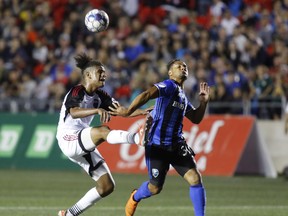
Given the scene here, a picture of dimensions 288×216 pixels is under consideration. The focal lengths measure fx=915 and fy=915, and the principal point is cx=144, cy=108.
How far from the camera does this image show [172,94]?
10945 mm

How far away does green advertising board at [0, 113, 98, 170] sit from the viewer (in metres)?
23.0

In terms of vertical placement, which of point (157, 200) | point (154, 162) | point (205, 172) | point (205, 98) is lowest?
point (205, 172)

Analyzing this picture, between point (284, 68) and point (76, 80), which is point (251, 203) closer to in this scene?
point (284, 68)

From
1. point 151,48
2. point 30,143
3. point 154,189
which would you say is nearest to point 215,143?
point 151,48

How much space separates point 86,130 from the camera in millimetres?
11180

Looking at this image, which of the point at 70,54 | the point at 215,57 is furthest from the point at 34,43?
the point at 215,57

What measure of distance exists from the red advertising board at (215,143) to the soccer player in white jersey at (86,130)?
988 cm

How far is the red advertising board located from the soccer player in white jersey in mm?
9879

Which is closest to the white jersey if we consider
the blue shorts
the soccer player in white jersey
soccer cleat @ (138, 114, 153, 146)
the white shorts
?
the soccer player in white jersey

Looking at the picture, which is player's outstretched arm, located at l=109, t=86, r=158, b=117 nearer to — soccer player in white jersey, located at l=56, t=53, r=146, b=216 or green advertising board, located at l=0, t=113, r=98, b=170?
soccer player in white jersey, located at l=56, t=53, r=146, b=216

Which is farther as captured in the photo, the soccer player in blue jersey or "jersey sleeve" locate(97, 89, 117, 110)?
"jersey sleeve" locate(97, 89, 117, 110)

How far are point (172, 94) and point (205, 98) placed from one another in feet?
1.52

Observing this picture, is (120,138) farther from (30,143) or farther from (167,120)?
(30,143)

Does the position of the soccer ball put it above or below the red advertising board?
above
